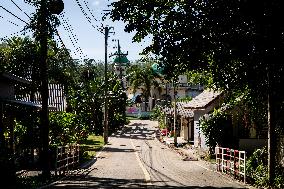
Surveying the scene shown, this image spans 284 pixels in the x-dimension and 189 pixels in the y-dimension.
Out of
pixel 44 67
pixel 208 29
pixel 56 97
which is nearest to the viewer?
pixel 208 29

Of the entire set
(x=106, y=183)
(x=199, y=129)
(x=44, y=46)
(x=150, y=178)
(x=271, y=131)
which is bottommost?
(x=150, y=178)

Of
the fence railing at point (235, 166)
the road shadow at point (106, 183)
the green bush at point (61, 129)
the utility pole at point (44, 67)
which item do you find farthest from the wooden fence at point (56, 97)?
the road shadow at point (106, 183)

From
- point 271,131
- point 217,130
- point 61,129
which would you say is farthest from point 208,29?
point 61,129

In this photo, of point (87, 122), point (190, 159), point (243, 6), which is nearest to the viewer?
point (243, 6)

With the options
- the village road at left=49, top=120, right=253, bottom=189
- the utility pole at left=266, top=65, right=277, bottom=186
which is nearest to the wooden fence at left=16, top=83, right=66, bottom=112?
the village road at left=49, top=120, right=253, bottom=189

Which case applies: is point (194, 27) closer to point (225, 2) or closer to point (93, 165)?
point (225, 2)

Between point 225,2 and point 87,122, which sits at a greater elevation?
point 225,2

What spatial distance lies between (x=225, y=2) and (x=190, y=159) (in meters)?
18.0

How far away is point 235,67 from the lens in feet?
53.2

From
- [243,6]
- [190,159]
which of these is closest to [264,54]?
[243,6]

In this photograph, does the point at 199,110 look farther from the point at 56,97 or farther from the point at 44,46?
the point at 44,46

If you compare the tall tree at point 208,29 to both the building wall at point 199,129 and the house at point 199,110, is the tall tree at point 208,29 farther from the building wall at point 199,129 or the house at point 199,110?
the building wall at point 199,129

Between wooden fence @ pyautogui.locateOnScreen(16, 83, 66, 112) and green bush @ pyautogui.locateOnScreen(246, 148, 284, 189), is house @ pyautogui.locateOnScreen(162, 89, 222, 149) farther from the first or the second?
wooden fence @ pyautogui.locateOnScreen(16, 83, 66, 112)

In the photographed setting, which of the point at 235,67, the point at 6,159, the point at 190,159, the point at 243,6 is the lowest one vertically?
the point at 190,159
